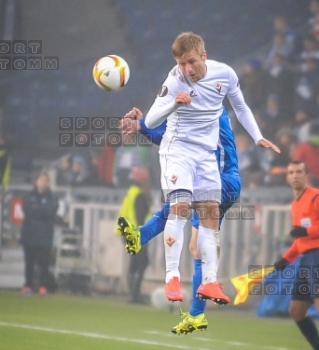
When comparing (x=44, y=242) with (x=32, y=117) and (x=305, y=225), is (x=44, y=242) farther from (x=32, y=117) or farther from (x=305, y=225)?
(x=305, y=225)

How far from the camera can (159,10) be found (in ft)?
49.0

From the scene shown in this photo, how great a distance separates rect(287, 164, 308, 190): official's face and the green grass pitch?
194 centimetres

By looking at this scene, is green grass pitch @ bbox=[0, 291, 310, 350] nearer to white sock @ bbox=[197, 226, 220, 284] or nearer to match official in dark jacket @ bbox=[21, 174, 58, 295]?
match official in dark jacket @ bbox=[21, 174, 58, 295]

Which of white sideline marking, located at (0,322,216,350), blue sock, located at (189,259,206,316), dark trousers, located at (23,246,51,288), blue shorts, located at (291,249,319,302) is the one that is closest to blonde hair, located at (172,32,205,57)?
blue sock, located at (189,259,206,316)

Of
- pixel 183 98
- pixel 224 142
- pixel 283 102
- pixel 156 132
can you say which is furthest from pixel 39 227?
pixel 183 98

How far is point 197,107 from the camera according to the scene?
6.55 meters

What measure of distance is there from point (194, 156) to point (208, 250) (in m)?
0.71

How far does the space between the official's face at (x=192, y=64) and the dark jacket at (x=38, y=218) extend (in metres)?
7.67

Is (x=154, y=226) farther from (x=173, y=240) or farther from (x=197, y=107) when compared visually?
(x=197, y=107)

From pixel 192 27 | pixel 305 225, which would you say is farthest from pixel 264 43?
pixel 305 225

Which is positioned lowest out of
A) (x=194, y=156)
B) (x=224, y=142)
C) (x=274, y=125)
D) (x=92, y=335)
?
(x=92, y=335)

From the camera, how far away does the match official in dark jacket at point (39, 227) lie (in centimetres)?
1377

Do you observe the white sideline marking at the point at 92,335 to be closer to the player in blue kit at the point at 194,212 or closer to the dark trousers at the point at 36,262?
the dark trousers at the point at 36,262

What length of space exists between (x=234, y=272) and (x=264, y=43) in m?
3.77
